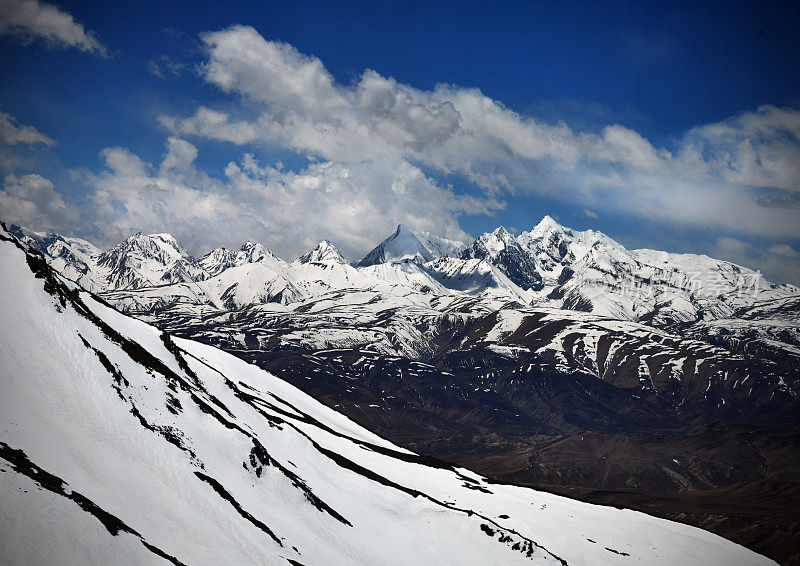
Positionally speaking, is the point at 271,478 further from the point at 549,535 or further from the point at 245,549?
the point at 549,535

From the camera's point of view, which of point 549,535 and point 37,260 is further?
point 549,535

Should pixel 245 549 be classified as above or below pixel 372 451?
below

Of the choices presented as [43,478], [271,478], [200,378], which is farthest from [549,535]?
[43,478]

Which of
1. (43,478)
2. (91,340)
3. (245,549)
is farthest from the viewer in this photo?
(91,340)

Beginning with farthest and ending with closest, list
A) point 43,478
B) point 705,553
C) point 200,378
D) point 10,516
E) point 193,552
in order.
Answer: point 705,553 → point 200,378 → point 193,552 → point 43,478 → point 10,516

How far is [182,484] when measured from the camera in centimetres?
5103

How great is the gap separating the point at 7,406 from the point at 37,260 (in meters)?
33.9

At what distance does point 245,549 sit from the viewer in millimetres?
47219

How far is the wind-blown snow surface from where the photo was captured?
3619 centimetres

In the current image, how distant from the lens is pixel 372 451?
135m

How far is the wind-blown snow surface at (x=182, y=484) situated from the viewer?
36188 mm

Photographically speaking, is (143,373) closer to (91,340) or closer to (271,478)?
(91,340)

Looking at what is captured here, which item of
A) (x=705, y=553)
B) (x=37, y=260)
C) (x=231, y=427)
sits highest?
(x=705, y=553)

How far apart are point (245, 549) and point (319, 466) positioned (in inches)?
1787
